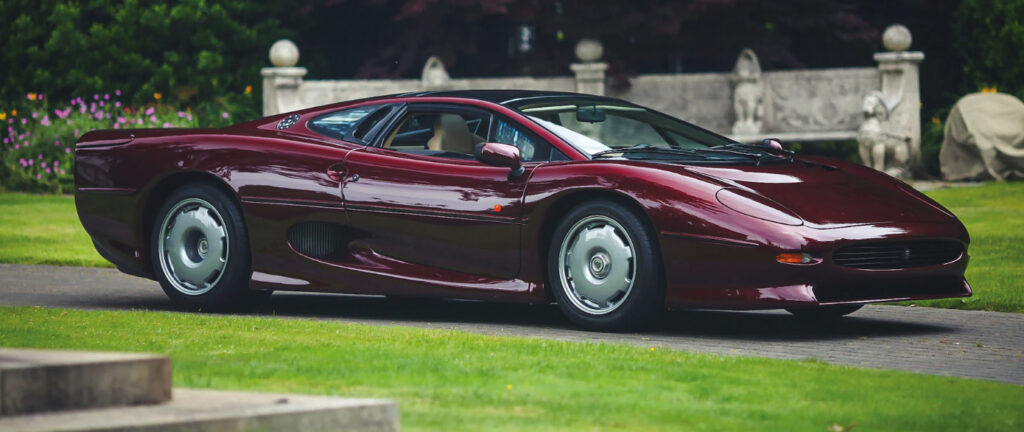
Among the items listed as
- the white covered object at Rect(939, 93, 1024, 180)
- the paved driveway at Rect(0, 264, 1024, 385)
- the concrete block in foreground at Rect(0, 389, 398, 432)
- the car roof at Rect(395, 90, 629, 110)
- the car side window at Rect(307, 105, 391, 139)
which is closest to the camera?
the concrete block in foreground at Rect(0, 389, 398, 432)

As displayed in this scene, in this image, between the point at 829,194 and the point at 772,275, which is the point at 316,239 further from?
the point at 829,194

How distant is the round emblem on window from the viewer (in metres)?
10.1

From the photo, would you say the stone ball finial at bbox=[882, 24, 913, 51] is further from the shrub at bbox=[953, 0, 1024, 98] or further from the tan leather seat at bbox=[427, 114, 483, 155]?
the tan leather seat at bbox=[427, 114, 483, 155]

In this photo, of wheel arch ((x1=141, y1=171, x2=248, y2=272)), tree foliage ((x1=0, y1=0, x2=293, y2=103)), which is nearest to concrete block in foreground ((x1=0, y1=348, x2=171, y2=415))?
wheel arch ((x1=141, y1=171, x2=248, y2=272))

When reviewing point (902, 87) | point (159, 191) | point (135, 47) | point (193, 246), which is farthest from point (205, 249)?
point (135, 47)

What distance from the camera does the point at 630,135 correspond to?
30.4 feet

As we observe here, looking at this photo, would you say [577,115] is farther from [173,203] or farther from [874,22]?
[874,22]

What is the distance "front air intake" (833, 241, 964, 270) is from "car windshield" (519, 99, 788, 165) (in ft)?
2.96

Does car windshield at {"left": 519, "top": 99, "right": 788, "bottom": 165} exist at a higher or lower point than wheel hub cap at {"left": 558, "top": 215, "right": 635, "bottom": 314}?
higher

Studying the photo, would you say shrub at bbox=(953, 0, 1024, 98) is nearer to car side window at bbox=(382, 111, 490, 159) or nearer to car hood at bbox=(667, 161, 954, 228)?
car hood at bbox=(667, 161, 954, 228)

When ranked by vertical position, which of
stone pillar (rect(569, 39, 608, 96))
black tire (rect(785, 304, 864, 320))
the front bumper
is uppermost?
stone pillar (rect(569, 39, 608, 96))

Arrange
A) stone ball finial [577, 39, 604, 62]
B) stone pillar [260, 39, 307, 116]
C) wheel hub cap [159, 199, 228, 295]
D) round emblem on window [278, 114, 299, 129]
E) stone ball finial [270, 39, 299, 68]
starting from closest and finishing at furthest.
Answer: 1. wheel hub cap [159, 199, 228, 295]
2. round emblem on window [278, 114, 299, 129]
3. stone ball finial [577, 39, 604, 62]
4. stone pillar [260, 39, 307, 116]
5. stone ball finial [270, 39, 299, 68]

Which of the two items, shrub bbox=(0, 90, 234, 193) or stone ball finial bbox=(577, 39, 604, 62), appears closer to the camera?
shrub bbox=(0, 90, 234, 193)

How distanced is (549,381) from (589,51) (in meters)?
17.2
